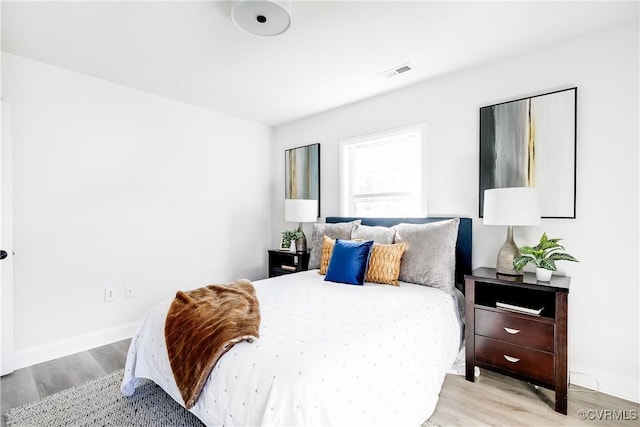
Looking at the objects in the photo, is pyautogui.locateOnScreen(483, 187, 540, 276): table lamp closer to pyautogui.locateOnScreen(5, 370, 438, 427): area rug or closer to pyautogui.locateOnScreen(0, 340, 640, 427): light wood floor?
pyautogui.locateOnScreen(0, 340, 640, 427): light wood floor

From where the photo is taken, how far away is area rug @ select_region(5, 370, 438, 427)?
1.79 meters

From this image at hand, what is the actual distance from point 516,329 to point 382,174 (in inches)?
77.0

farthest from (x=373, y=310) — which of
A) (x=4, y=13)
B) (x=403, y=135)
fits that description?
(x=4, y=13)

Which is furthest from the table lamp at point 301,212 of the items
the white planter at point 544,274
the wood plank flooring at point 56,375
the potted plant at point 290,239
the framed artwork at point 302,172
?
the white planter at point 544,274

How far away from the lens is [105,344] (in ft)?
9.66

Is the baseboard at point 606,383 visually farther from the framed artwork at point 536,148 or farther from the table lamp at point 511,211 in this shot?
the framed artwork at point 536,148

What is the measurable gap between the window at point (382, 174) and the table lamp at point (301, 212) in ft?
1.19

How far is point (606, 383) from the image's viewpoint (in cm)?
212

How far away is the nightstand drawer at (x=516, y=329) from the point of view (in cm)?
196

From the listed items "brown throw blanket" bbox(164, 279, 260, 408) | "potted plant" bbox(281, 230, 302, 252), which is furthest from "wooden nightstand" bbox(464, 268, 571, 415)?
"potted plant" bbox(281, 230, 302, 252)

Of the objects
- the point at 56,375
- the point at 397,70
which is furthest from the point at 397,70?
the point at 56,375

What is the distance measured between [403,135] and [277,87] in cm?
137

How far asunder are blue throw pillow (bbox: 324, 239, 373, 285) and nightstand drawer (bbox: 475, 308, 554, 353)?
0.88m

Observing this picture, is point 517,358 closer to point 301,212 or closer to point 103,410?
point 301,212
